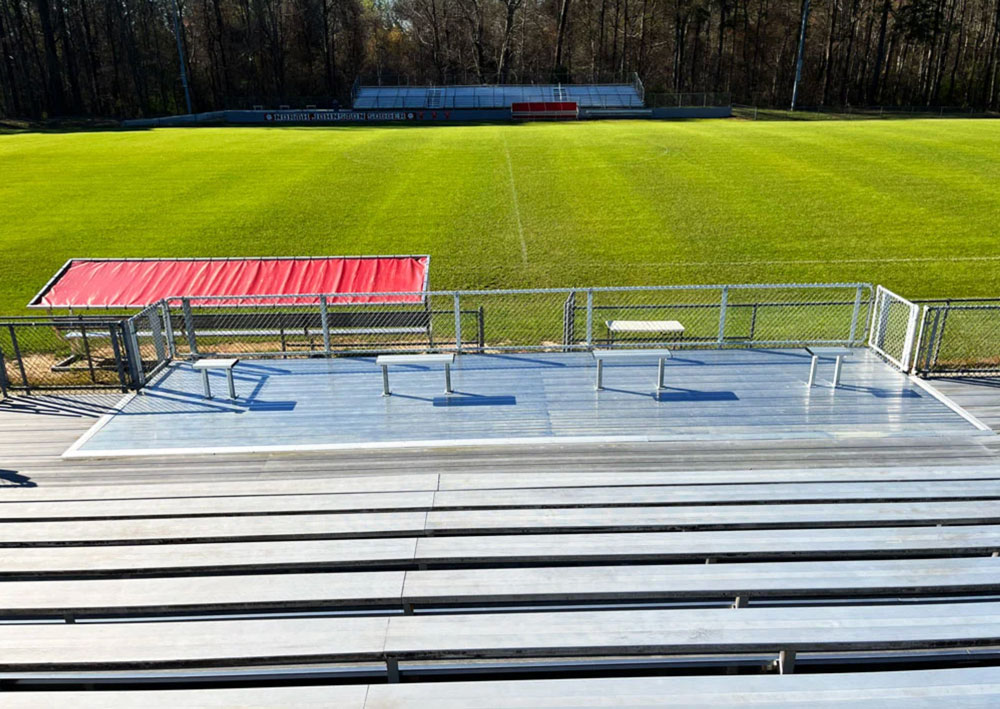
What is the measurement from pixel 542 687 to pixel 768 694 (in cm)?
142

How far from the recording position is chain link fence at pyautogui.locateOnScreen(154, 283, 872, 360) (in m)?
12.3

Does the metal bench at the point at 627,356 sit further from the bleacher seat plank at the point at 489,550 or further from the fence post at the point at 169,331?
the fence post at the point at 169,331

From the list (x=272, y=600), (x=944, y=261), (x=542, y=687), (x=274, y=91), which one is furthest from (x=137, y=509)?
(x=274, y=91)

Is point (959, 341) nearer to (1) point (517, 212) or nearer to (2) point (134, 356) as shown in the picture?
(2) point (134, 356)

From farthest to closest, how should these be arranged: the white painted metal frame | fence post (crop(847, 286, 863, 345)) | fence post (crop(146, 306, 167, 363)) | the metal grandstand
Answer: the metal grandstand < fence post (crop(847, 286, 863, 345)) < fence post (crop(146, 306, 167, 363)) < the white painted metal frame

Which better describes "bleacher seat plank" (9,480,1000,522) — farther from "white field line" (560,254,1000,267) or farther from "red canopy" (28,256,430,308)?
"white field line" (560,254,1000,267)

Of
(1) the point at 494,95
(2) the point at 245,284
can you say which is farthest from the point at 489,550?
(1) the point at 494,95

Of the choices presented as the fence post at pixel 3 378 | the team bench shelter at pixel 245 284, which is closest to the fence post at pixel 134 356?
the fence post at pixel 3 378

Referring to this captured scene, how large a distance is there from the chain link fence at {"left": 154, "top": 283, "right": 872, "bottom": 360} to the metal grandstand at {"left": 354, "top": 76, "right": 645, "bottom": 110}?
43.1m

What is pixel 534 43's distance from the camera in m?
71.2

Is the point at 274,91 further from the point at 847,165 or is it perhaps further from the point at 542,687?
the point at 542,687

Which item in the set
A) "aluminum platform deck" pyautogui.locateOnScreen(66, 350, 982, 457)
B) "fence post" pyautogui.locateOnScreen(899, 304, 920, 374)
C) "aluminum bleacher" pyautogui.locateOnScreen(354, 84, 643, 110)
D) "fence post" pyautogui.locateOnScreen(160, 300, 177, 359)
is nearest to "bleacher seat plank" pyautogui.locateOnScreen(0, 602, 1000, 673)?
"aluminum platform deck" pyautogui.locateOnScreen(66, 350, 982, 457)

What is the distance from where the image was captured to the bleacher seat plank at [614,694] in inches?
169

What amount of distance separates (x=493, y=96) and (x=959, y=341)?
52.3m
